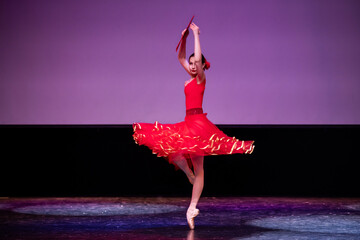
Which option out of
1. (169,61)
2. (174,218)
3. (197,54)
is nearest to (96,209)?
(174,218)

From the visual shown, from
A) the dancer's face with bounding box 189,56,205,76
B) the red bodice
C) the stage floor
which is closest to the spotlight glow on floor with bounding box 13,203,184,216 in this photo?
the stage floor

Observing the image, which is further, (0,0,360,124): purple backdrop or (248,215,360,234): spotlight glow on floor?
(0,0,360,124): purple backdrop

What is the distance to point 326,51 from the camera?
239 inches

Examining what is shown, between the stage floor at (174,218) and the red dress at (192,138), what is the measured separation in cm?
54

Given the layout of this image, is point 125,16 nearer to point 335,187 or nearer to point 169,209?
point 169,209

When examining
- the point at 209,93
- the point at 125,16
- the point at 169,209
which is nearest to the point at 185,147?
the point at 169,209

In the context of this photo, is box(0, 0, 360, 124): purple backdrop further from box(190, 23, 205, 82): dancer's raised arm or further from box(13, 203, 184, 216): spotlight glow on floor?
box(190, 23, 205, 82): dancer's raised arm

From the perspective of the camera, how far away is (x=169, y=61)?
611cm

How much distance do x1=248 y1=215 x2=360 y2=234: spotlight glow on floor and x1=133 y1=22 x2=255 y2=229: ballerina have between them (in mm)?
564

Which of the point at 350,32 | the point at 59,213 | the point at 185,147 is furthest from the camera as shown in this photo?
the point at 350,32

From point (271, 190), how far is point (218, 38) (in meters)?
1.59

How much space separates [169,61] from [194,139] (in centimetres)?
190

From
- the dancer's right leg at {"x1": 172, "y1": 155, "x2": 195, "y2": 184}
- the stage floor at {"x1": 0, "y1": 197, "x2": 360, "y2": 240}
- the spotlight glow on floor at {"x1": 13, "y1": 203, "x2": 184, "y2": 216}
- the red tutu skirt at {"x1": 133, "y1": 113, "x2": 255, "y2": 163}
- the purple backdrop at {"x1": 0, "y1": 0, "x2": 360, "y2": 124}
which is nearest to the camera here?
the stage floor at {"x1": 0, "y1": 197, "x2": 360, "y2": 240}

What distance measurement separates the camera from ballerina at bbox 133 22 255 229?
4344 mm
